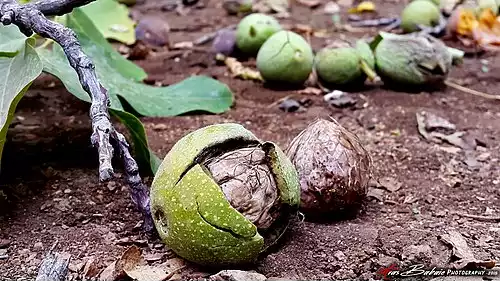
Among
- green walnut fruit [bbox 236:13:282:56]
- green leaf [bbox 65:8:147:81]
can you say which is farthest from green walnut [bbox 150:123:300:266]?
green walnut fruit [bbox 236:13:282:56]

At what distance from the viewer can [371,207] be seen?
1.84m

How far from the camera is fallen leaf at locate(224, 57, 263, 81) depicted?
119 inches

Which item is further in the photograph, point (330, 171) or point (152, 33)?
point (152, 33)

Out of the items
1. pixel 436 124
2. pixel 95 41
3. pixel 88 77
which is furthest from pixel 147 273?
pixel 436 124

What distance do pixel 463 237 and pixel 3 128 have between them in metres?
1.10

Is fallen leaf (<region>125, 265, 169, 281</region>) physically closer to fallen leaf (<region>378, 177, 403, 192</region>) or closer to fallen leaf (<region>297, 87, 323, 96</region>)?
fallen leaf (<region>378, 177, 403, 192</region>)

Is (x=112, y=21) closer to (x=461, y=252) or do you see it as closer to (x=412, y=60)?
(x=412, y=60)

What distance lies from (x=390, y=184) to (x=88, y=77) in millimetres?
935

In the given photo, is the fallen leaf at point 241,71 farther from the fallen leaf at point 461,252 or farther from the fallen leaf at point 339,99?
the fallen leaf at point 461,252

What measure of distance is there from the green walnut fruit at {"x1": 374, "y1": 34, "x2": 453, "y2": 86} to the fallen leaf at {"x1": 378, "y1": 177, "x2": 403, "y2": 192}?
873mm

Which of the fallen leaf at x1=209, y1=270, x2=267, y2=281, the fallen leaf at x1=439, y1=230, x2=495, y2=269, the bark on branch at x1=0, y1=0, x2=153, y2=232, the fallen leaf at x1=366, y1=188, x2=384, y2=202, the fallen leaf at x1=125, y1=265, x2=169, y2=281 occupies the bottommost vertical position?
the fallen leaf at x1=366, y1=188, x2=384, y2=202

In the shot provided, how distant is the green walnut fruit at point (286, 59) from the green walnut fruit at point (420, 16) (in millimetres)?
958

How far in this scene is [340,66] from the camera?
279cm

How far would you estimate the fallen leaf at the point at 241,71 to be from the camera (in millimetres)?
3023
